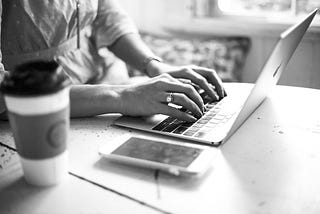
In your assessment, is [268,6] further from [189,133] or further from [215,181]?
[215,181]

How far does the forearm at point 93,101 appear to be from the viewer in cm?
97

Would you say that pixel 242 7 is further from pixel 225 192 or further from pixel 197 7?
pixel 225 192

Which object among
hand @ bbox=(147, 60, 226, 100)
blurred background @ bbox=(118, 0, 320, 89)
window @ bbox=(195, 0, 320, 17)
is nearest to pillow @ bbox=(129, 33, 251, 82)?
blurred background @ bbox=(118, 0, 320, 89)

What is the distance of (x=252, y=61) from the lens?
7.29 feet

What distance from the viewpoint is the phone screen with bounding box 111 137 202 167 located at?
2.40ft

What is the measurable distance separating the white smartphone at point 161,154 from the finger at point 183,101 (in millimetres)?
139

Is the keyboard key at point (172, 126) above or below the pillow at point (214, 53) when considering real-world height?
above

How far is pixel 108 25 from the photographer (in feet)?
4.57

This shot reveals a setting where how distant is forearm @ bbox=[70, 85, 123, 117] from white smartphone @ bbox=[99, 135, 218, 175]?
16 cm

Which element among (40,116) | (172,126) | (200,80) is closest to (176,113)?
(172,126)

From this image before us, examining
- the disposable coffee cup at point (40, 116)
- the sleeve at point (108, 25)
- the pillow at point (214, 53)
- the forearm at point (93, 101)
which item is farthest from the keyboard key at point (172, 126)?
the pillow at point (214, 53)

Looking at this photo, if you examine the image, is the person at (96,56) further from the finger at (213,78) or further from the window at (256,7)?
the window at (256,7)

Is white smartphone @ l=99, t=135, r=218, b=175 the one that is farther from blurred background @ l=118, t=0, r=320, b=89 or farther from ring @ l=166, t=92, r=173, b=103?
blurred background @ l=118, t=0, r=320, b=89

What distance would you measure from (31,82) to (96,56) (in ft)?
2.71
